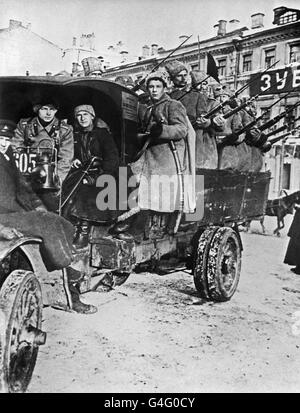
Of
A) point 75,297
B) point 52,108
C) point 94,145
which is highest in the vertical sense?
point 52,108

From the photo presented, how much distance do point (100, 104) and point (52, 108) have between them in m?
0.38

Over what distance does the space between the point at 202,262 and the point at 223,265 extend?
0.36 m

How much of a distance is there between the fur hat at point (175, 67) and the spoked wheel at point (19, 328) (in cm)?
363

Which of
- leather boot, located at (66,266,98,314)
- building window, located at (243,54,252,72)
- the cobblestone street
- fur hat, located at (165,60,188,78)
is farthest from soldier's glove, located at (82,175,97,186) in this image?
building window, located at (243,54,252,72)

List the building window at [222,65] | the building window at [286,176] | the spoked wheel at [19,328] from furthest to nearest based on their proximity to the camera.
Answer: the building window at [286,176]
the building window at [222,65]
the spoked wheel at [19,328]

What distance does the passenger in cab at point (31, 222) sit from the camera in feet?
8.67

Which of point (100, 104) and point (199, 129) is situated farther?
point (199, 129)

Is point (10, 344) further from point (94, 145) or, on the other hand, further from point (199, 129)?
point (199, 129)

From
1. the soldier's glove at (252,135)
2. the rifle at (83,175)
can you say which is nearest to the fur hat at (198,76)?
the soldier's glove at (252,135)

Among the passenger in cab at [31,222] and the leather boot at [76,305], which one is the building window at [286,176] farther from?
the passenger in cab at [31,222]

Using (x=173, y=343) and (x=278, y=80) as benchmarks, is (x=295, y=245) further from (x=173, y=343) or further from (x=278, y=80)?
(x=173, y=343)

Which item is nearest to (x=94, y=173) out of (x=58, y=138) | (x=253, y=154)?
(x=58, y=138)

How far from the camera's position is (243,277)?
20.0 feet
